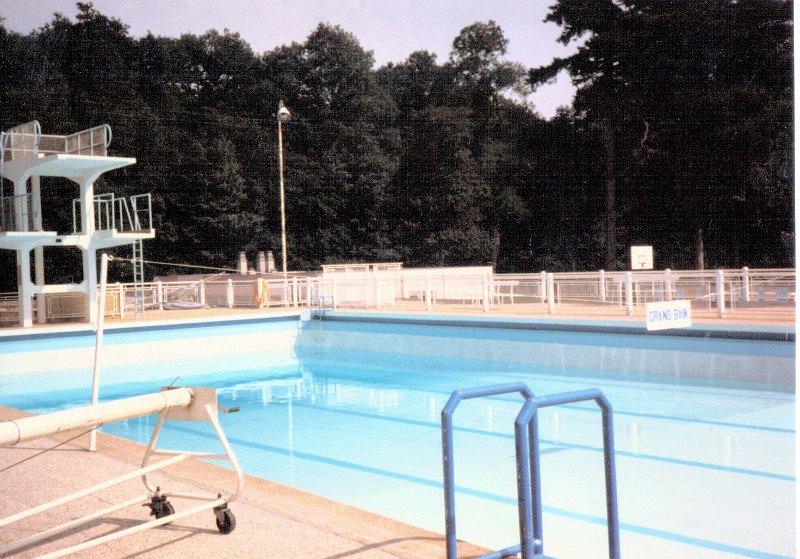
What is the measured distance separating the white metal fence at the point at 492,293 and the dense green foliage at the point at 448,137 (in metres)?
12.0

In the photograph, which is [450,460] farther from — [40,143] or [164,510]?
[40,143]

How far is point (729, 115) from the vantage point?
27.9 m

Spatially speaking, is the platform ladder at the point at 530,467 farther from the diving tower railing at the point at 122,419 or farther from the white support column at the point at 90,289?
the white support column at the point at 90,289

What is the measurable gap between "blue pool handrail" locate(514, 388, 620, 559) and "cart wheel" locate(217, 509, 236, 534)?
1.53 metres

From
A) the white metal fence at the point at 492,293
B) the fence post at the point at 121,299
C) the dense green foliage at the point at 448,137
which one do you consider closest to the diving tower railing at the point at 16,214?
the white metal fence at the point at 492,293

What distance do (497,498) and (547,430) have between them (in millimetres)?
2440

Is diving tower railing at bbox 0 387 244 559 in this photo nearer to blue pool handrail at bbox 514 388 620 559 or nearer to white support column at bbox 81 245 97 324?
blue pool handrail at bbox 514 388 620 559

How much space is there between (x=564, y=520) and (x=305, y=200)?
110 ft

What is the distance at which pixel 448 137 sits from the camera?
130 ft

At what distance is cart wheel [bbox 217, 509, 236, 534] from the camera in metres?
4.16

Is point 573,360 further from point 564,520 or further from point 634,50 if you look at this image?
point 634,50

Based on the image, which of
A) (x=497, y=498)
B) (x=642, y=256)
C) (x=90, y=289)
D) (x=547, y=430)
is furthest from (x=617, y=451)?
(x=90, y=289)

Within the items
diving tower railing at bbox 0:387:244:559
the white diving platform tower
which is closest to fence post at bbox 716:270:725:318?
diving tower railing at bbox 0:387:244:559

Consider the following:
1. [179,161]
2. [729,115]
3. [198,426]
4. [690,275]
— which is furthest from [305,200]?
[198,426]
